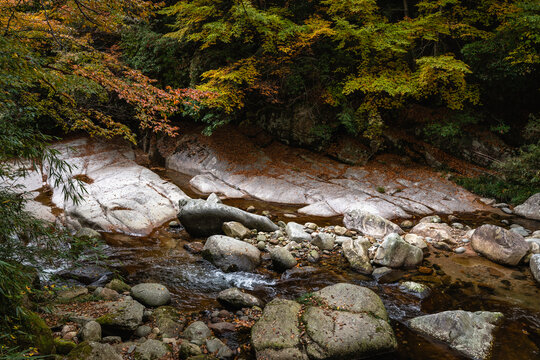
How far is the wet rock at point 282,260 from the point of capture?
5.91m

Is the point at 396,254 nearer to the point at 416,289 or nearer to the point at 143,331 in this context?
the point at 416,289

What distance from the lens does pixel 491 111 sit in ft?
39.0

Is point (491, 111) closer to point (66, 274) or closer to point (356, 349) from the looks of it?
point (356, 349)

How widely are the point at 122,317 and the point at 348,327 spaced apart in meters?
2.97

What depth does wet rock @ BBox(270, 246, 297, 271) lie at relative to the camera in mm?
5906

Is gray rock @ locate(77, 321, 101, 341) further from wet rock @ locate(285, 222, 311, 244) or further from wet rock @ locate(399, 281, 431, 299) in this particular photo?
wet rock @ locate(399, 281, 431, 299)

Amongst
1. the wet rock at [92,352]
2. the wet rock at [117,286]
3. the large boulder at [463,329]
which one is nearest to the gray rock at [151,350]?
the wet rock at [92,352]

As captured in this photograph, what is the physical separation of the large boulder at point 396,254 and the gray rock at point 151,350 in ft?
14.3

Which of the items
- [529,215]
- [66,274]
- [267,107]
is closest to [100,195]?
[66,274]

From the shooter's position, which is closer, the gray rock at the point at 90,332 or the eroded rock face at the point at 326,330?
the gray rock at the point at 90,332

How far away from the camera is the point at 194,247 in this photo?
22.0 feet

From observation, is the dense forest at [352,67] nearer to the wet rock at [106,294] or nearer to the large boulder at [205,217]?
the large boulder at [205,217]

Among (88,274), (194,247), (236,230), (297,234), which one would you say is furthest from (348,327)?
(88,274)

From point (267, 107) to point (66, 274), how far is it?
381 inches
